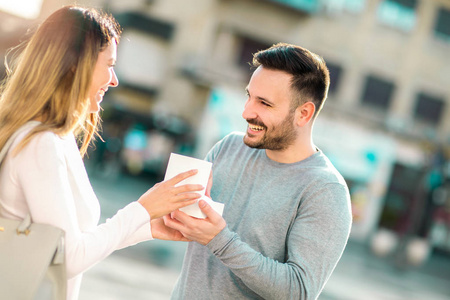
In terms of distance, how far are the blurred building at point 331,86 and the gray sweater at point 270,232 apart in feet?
54.7

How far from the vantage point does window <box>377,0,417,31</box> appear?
2175 cm

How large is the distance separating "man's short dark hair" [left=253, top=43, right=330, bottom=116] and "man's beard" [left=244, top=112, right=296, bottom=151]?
9cm

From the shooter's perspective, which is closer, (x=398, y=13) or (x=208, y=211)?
(x=208, y=211)

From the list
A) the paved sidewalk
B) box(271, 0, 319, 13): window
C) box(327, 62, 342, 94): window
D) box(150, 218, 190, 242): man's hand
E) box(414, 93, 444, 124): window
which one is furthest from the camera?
box(414, 93, 444, 124): window

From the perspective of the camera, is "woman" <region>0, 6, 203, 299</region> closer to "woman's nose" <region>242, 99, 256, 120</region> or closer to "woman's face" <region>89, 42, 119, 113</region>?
"woman's face" <region>89, 42, 119, 113</region>

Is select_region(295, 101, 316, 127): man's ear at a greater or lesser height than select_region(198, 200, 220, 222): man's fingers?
greater

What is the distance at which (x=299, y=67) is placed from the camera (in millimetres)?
2479

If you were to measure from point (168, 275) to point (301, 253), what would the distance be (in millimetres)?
6052

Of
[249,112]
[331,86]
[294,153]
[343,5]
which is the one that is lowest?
[294,153]

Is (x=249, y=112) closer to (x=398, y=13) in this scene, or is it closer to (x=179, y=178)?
(x=179, y=178)

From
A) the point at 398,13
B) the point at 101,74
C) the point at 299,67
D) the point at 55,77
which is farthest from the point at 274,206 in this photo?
the point at 398,13

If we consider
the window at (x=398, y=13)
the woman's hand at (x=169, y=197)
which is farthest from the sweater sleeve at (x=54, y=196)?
the window at (x=398, y=13)

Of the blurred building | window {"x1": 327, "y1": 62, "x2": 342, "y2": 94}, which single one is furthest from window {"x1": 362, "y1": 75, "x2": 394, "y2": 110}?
window {"x1": 327, "y1": 62, "x2": 342, "y2": 94}

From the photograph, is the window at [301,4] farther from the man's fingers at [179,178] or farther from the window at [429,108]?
the man's fingers at [179,178]
